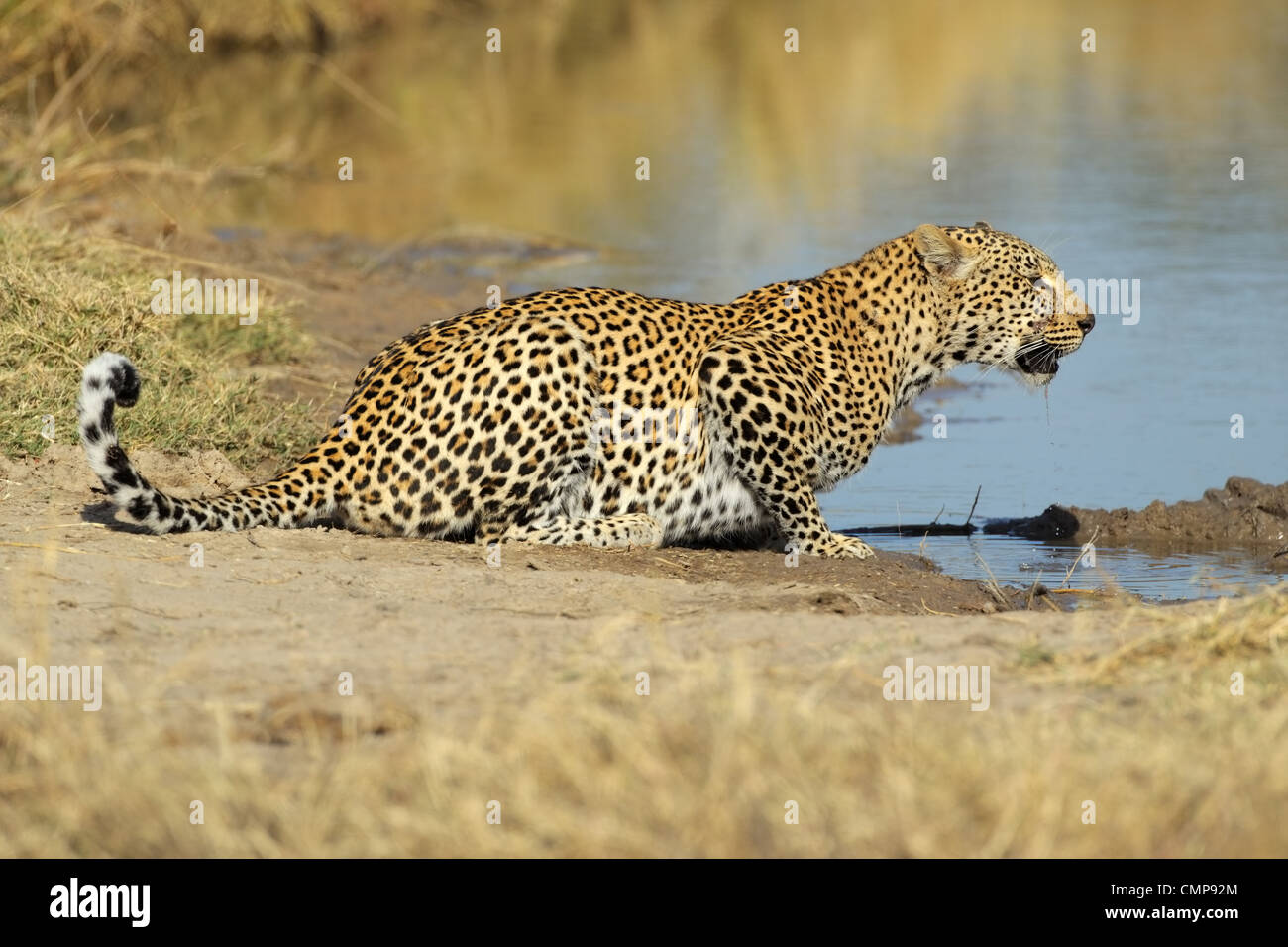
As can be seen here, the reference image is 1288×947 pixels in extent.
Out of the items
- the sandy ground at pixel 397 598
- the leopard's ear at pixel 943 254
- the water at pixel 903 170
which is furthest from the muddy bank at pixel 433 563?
the leopard's ear at pixel 943 254

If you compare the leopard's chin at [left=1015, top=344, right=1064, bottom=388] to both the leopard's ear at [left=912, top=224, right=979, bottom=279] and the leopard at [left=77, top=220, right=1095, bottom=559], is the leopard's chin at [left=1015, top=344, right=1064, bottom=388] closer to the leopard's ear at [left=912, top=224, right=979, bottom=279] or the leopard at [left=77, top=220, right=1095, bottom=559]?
the leopard at [left=77, top=220, right=1095, bottom=559]

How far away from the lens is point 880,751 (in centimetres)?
459

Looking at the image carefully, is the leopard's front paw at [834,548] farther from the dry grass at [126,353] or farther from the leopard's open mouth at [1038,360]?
the dry grass at [126,353]

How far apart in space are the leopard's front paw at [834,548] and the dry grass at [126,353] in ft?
9.34

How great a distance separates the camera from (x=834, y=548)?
8492 millimetres

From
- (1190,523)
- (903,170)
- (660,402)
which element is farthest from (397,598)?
(903,170)

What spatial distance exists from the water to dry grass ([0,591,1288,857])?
3760 mm

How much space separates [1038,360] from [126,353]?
460 cm

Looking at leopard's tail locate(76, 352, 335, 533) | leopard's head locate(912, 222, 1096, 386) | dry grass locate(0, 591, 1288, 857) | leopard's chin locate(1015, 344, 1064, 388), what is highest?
leopard's head locate(912, 222, 1096, 386)

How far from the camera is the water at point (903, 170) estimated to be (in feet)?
36.7

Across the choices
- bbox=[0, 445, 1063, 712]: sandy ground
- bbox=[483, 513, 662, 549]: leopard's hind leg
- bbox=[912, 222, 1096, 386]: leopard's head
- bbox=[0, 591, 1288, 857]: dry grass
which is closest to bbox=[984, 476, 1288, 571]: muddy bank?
bbox=[912, 222, 1096, 386]: leopard's head

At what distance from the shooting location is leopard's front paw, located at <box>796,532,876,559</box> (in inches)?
333

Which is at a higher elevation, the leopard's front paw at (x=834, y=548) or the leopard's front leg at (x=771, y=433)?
the leopard's front leg at (x=771, y=433)
